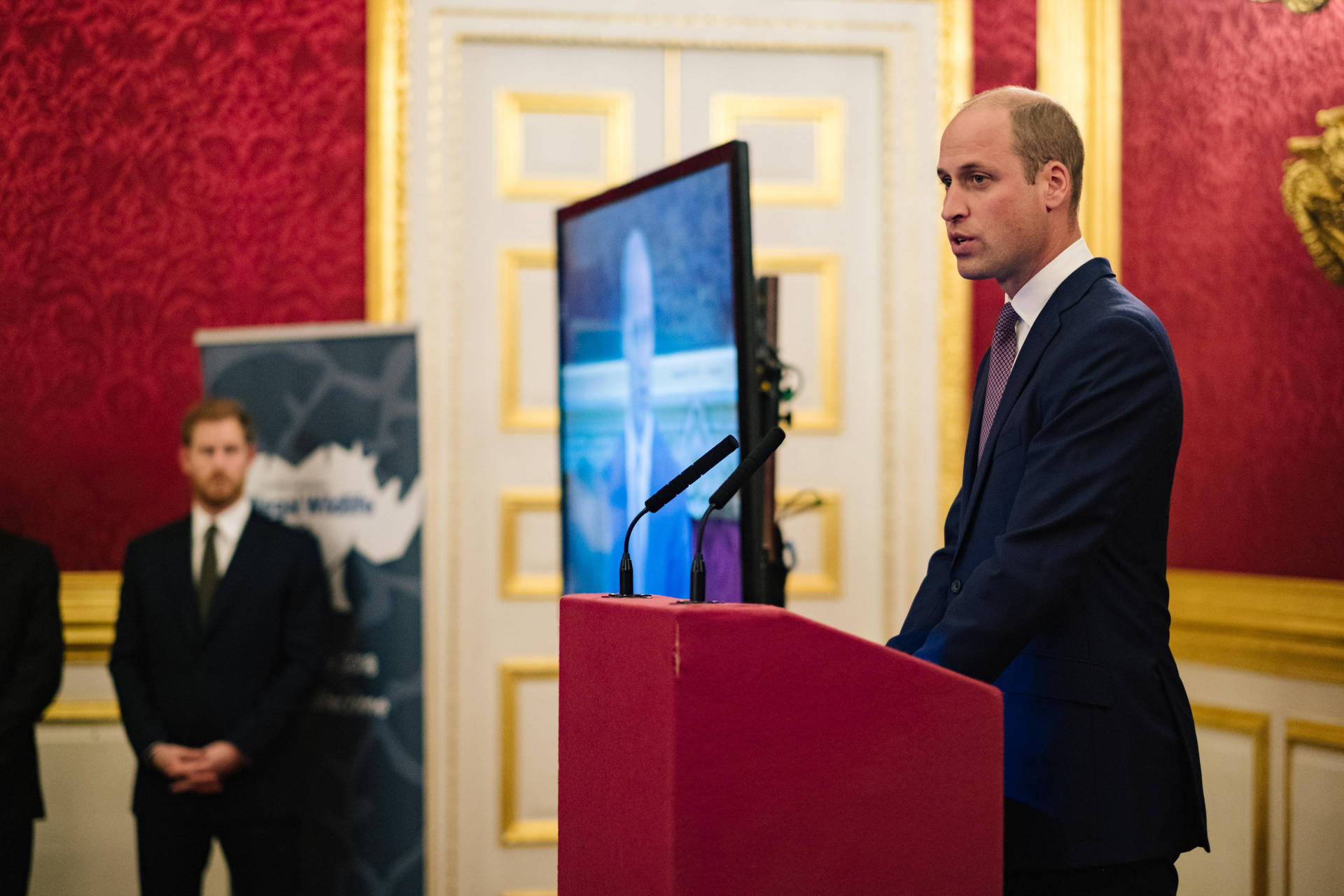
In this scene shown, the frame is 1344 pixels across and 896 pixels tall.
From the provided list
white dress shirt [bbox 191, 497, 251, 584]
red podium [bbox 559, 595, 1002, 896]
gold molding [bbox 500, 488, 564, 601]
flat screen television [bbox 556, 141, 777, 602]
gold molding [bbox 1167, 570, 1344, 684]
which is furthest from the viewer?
gold molding [bbox 500, 488, 564, 601]

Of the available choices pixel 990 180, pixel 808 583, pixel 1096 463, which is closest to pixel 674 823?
pixel 1096 463

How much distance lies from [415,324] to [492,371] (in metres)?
0.71

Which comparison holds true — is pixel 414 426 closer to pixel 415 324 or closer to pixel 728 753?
pixel 415 324

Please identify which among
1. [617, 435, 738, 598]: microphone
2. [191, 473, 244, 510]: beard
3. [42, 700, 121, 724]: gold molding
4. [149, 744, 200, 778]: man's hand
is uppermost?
[617, 435, 738, 598]: microphone

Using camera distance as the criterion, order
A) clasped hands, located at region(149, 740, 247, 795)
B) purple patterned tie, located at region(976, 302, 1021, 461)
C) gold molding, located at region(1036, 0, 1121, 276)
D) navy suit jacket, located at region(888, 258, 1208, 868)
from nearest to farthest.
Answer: navy suit jacket, located at region(888, 258, 1208, 868) < purple patterned tie, located at region(976, 302, 1021, 461) < clasped hands, located at region(149, 740, 247, 795) < gold molding, located at region(1036, 0, 1121, 276)

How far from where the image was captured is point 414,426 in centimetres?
317

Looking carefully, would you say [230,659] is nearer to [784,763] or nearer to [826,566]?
[826,566]

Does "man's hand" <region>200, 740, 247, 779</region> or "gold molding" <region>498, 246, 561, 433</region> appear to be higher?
"gold molding" <region>498, 246, 561, 433</region>

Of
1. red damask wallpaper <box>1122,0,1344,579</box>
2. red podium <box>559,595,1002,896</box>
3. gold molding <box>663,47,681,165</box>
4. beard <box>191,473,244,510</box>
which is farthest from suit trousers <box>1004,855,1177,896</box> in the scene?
gold molding <box>663,47,681,165</box>

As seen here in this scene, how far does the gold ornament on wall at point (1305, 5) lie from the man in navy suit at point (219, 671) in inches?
119

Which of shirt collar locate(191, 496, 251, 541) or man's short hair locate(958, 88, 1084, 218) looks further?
shirt collar locate(191, 496, 251, 541)

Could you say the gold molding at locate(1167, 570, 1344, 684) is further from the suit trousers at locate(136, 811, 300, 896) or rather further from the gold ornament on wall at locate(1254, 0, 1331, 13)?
the suit trousers at locate(136, 811, 300, 896)

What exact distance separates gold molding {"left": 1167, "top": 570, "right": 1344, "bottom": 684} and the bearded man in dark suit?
10.5 ft

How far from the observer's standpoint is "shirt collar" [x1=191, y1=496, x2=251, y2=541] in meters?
3.02
